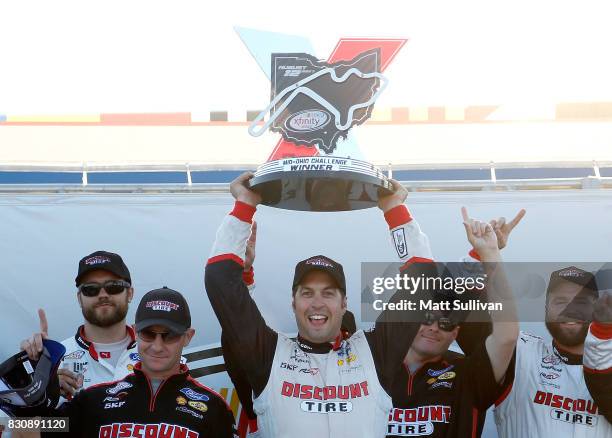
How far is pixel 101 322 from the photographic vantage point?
3.15 metres

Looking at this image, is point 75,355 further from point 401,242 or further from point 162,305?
point 401,242

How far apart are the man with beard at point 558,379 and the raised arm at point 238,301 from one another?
0.92 meters

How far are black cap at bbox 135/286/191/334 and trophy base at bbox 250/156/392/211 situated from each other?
0.48 metres

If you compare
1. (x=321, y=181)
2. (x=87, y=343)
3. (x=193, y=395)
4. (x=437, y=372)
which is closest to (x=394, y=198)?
(x=321, y=181)

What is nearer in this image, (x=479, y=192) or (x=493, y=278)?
(x=493, y=278)

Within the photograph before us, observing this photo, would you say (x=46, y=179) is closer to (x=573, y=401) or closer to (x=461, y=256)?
(x=461, y=256)

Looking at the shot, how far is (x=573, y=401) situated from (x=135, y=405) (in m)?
1.49

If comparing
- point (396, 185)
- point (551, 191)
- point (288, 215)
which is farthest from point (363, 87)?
point (551, 191)

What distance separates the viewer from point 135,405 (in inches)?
101

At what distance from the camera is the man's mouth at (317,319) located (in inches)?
103

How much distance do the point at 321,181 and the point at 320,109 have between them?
449mm

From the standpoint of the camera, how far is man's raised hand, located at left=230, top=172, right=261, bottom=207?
2.64 metres
